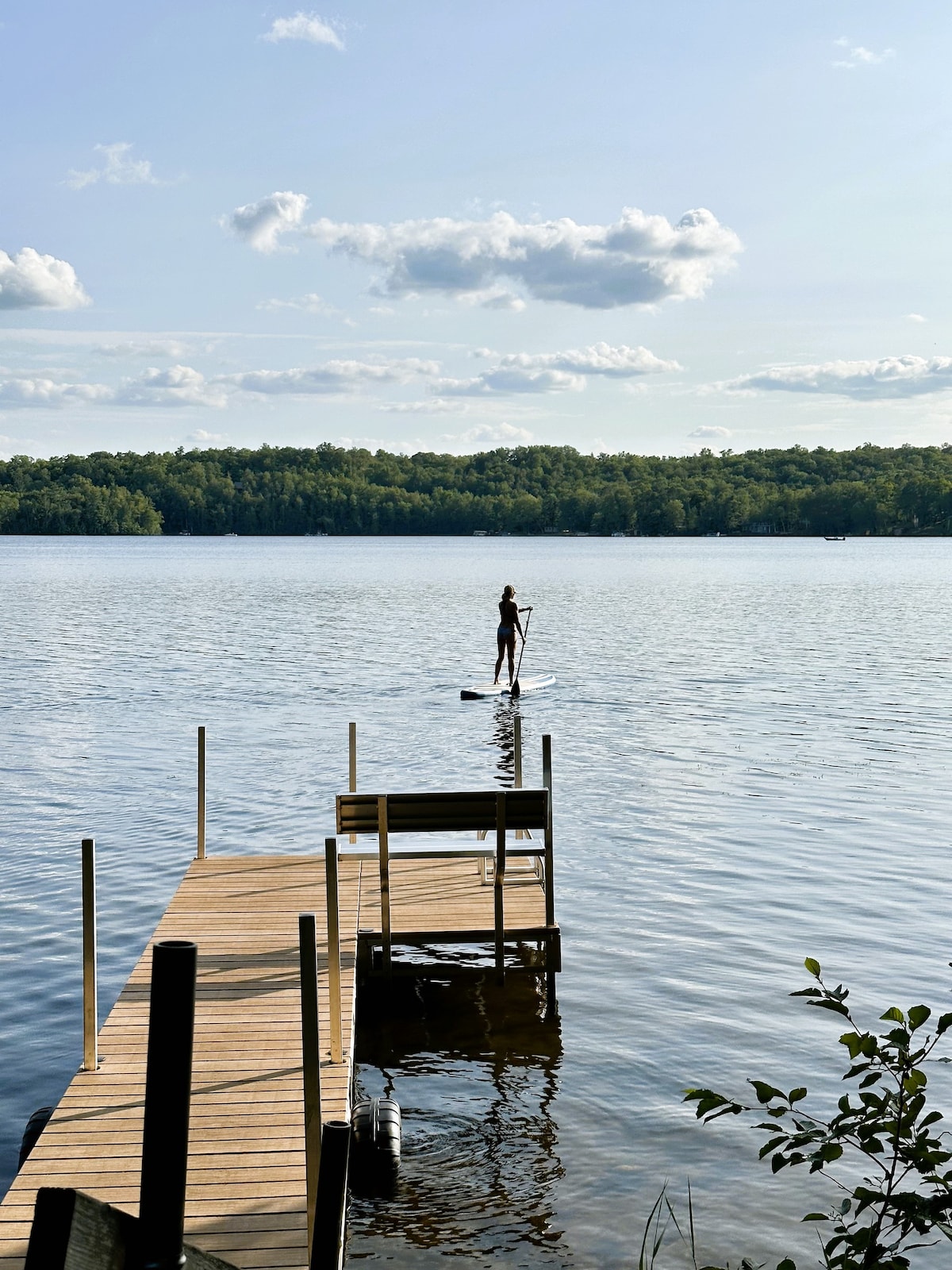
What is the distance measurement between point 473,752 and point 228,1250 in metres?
15.4

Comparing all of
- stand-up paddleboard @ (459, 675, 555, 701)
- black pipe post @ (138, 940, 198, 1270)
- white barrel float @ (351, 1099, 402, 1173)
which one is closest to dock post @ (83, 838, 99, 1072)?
white barrel float @ (351, 1099, 402, 1173)

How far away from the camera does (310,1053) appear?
4.85 meters

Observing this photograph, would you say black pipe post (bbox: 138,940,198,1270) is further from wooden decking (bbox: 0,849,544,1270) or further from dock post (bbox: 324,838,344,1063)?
dock post (bbox: 324,838,344,1063)

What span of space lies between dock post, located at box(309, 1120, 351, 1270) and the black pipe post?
570mm

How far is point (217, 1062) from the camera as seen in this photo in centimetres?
662

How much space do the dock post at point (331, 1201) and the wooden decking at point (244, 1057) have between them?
3035 millimetres

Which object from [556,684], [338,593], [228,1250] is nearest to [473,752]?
[556,684]

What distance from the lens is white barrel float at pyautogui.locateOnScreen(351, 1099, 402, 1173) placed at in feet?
21.2

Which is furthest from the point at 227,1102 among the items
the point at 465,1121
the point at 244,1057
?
the point at 465,1121

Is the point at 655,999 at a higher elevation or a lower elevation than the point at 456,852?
Answer: lower

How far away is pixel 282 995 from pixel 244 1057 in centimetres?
91

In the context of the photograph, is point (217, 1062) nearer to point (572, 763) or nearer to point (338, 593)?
point (572, 763)

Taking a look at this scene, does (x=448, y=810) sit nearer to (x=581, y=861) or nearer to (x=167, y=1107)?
(x=581, y=861)

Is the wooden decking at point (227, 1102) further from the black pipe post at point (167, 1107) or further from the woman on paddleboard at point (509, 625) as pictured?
the woman on paddleboard at point (509, 625)
